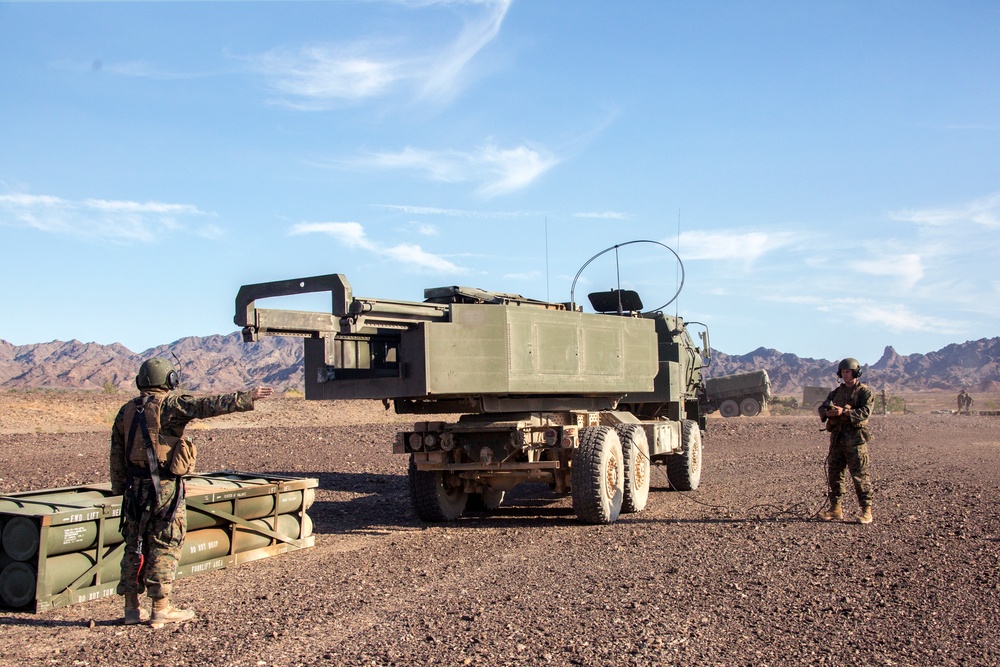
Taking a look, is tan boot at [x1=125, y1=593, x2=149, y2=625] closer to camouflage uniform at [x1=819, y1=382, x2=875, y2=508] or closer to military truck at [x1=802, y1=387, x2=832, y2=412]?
camouflage uniform at [x1=819, y1=382, x2=875, y2=508]

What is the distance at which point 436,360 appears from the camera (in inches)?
355

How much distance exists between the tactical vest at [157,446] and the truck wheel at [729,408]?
32.6m

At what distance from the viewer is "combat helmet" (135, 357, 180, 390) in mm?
6137

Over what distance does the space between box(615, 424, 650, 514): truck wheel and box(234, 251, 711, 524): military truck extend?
0.05 feet

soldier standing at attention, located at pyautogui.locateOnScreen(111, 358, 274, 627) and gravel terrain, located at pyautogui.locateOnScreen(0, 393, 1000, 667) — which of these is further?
soldier standing at attention, located at pyautogui.locateOnScreen(111, 358, 274, 627)

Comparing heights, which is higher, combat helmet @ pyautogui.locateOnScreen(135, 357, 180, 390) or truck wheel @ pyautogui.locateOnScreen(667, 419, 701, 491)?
combat helmet @ pyautogui.locateOnScreen(135, 357, 180, 390)

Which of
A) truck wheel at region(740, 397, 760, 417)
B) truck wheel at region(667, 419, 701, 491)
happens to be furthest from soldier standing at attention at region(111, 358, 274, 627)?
truck wheel at region(740, 397, 760, 417)

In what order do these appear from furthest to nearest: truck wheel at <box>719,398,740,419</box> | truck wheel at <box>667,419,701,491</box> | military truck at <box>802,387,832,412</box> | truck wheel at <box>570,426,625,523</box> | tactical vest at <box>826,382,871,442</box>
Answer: military truck at <box>802,387,832,412</box> < truck wheel at <box>719,398,740,419</box> < truck wheel at <box>667,419,701,491</box> < truck wheel at <box>570,426,625,523</box> < tactical vest at <box>826,382,871,442</box>

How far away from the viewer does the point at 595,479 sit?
9758 millimetres

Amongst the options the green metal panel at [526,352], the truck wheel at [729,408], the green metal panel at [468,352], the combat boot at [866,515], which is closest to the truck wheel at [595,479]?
the green metal panel at [526,352]

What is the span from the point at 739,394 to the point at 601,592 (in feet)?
101

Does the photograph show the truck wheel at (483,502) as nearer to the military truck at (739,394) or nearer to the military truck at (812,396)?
the military truck at (739,394)

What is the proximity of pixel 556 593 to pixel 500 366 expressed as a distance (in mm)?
3216

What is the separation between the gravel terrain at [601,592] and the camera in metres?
5.21
